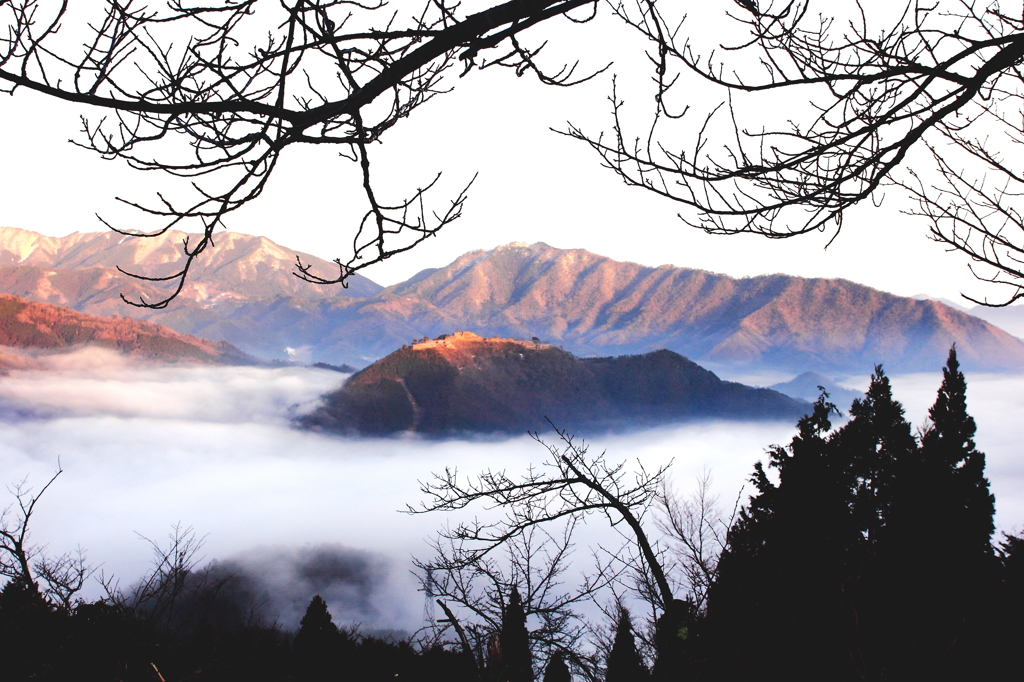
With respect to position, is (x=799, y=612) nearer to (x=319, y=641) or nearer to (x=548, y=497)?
(x=548, y=497)

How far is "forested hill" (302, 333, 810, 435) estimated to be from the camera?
154 metres

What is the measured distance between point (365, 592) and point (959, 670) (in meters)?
120

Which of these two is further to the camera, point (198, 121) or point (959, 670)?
point (959, 670)

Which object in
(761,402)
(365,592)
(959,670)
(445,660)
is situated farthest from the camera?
(761,402)

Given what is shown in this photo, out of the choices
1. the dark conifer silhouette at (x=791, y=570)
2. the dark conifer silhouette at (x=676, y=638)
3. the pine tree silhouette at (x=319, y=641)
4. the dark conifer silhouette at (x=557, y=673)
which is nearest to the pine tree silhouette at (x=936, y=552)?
the dark conifer silhouette at (x=791, y=570)

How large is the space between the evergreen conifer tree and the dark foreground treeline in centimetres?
5

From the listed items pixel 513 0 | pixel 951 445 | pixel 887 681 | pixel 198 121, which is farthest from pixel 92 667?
pixel 951 445

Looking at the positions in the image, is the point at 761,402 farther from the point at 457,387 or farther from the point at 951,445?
the point at 951,445

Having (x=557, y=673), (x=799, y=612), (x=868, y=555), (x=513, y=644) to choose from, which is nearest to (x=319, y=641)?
(x=557, y=673)

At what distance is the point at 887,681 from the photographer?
7.94 meters

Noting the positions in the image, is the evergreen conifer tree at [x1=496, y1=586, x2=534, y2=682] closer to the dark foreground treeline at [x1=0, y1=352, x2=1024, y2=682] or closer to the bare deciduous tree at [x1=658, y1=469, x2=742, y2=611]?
the dark foreground treeline at [x1=0, y1=352, x2=1024, y2=682]

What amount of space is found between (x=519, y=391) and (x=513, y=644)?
14884 centimetres

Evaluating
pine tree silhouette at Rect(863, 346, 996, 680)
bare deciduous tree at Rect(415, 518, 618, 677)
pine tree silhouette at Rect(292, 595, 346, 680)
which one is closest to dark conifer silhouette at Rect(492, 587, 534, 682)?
bare deciduous tree at Rect(415, 518, 618, 677)

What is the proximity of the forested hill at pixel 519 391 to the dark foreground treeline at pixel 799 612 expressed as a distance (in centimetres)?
12600
